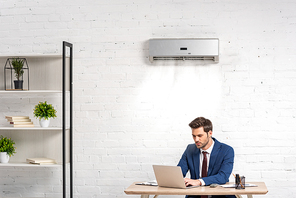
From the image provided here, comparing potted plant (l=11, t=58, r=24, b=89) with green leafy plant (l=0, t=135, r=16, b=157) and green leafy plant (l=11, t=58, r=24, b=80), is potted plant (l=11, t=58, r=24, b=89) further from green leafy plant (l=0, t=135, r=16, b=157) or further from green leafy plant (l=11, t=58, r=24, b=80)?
green leafy plant (l=0, t=135, r=16, b=157)

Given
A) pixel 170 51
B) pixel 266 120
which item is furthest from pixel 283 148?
pixel 170 51

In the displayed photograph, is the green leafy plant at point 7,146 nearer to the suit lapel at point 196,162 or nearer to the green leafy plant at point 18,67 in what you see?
the green leafy plant at point 18,67

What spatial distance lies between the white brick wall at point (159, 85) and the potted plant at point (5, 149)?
355mm

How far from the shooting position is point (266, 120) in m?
3.69

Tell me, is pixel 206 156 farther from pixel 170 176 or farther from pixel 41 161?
pixel 41 161

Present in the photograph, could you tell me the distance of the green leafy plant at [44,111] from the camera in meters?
3.55

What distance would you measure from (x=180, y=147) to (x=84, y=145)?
1.03 m

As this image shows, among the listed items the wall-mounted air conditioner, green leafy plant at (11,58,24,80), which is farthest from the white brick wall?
green leafy plant at (11,58,24,80)

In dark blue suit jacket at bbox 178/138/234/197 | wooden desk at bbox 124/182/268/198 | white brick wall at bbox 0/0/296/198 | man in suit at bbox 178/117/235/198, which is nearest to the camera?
wooden desk at bbox 124/182/268/198

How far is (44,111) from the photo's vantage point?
11.7 feet

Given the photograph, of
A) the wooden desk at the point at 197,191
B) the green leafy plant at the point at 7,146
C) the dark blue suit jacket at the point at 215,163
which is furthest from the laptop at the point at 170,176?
the green leafy plant at the point at 7,146

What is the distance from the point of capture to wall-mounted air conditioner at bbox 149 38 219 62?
361cm

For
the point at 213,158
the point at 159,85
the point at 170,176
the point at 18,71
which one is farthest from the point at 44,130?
the point at 213,158

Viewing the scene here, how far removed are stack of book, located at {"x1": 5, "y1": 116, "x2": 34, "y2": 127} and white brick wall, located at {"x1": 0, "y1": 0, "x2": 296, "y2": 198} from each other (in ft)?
1.62
